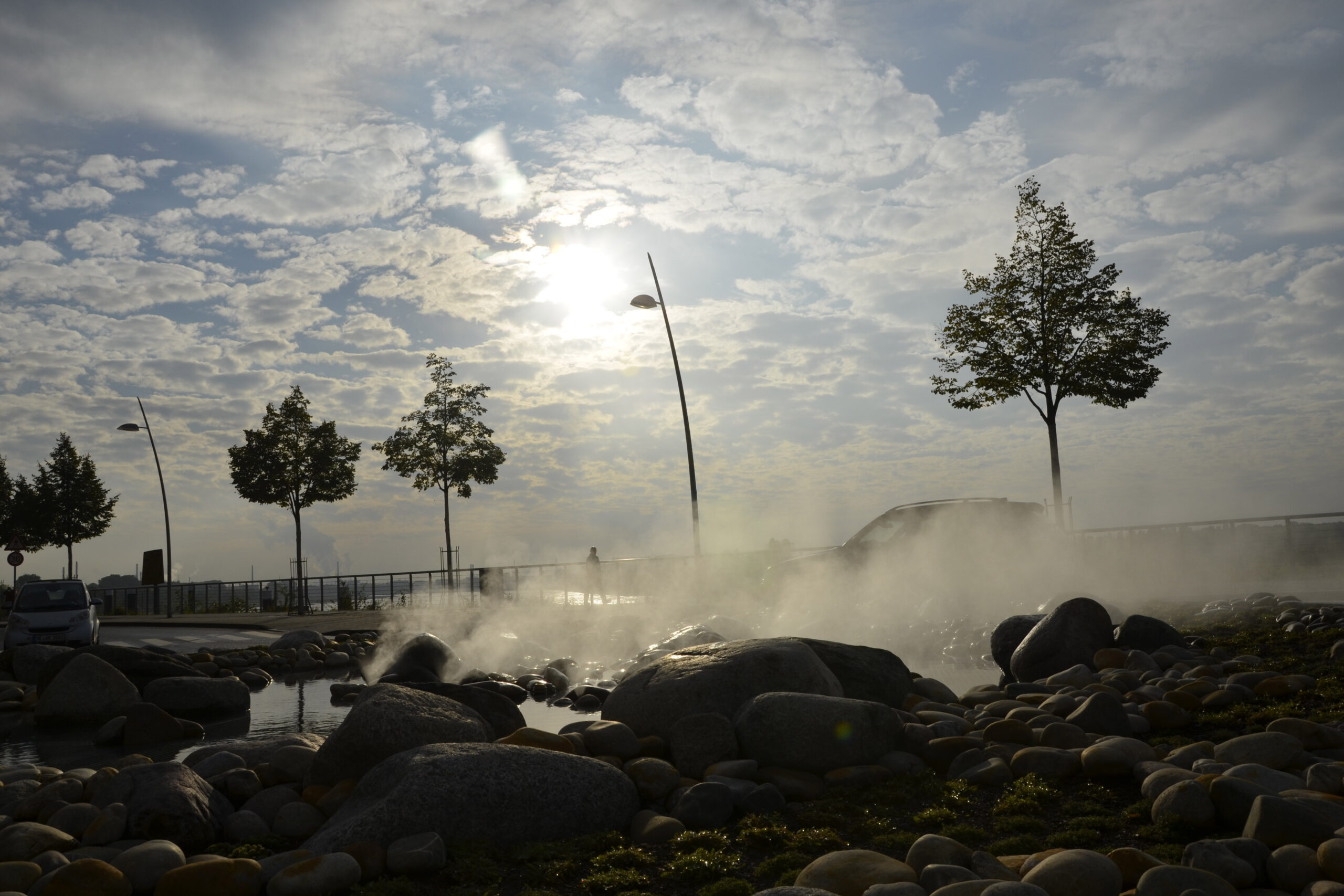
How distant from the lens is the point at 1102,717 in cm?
619

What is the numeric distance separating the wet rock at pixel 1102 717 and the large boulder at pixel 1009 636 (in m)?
4.28

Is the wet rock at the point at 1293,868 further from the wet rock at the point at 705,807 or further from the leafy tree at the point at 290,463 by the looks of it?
the leafy tree at the point at 290,463

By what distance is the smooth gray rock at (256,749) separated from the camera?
6.80 metres

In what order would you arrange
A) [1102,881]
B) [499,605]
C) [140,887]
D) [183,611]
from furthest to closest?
[183,611] → [499,605] → [140,887] → [1102,881]

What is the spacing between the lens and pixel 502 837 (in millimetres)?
4922

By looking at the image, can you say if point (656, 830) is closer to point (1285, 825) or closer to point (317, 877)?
point (317, 877)

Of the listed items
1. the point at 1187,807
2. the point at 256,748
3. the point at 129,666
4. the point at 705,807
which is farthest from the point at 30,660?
the point at 1187,807

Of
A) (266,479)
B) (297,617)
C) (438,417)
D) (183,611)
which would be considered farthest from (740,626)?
(183,611)

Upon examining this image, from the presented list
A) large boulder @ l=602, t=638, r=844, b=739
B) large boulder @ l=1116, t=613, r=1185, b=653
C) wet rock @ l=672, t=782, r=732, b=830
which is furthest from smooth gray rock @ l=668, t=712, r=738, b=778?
large boulder @ l=1116, t=613, r=1185, b=653

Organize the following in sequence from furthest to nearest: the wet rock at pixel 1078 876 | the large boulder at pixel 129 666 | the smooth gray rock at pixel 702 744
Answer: the large boulder at pixel 129 666
the smooth gray rock at pixel 702 744
the wet rock at pixel 1078 876

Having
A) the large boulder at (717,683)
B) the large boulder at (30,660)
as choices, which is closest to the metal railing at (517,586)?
the large boulder at (30,660)

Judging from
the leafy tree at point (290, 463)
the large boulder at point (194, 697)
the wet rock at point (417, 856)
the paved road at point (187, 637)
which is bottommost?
the paved road at point (187, 637)

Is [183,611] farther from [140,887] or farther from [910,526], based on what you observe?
[140,887]

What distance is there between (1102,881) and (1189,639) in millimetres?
8317
